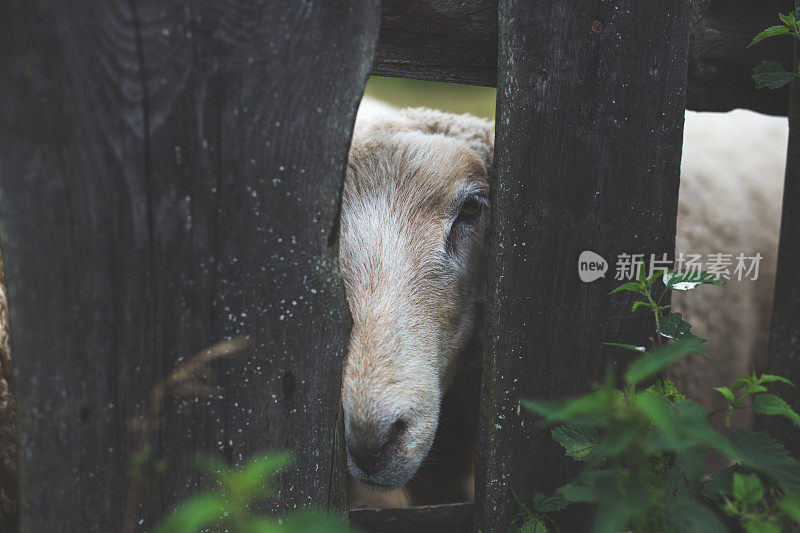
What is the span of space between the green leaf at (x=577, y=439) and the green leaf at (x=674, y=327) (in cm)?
36

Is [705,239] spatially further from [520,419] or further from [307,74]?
[307,74]

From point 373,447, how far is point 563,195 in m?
1.04

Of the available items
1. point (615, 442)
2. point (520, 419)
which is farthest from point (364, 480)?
point (615, 442)

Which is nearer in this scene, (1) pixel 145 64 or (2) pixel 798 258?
(1) pixel 145 64

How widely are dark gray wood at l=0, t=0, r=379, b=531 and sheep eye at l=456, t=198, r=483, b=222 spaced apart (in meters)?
1.11

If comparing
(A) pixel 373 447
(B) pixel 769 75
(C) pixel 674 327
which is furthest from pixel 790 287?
(A) pixel 373 447

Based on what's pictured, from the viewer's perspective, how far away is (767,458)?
53.2 inches

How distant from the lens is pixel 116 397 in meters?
1.43

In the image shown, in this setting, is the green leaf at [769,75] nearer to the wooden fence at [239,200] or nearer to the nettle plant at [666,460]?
the wooden fence at [239,200]

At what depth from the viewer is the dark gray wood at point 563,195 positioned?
1873 mm

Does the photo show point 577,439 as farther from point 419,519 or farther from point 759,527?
point 419,519

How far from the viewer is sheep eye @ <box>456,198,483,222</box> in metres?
2.59

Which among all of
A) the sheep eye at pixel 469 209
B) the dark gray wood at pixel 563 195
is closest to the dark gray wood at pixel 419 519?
the dark gray wood at pixel 563 195

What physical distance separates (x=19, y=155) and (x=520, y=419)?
1.64 m
